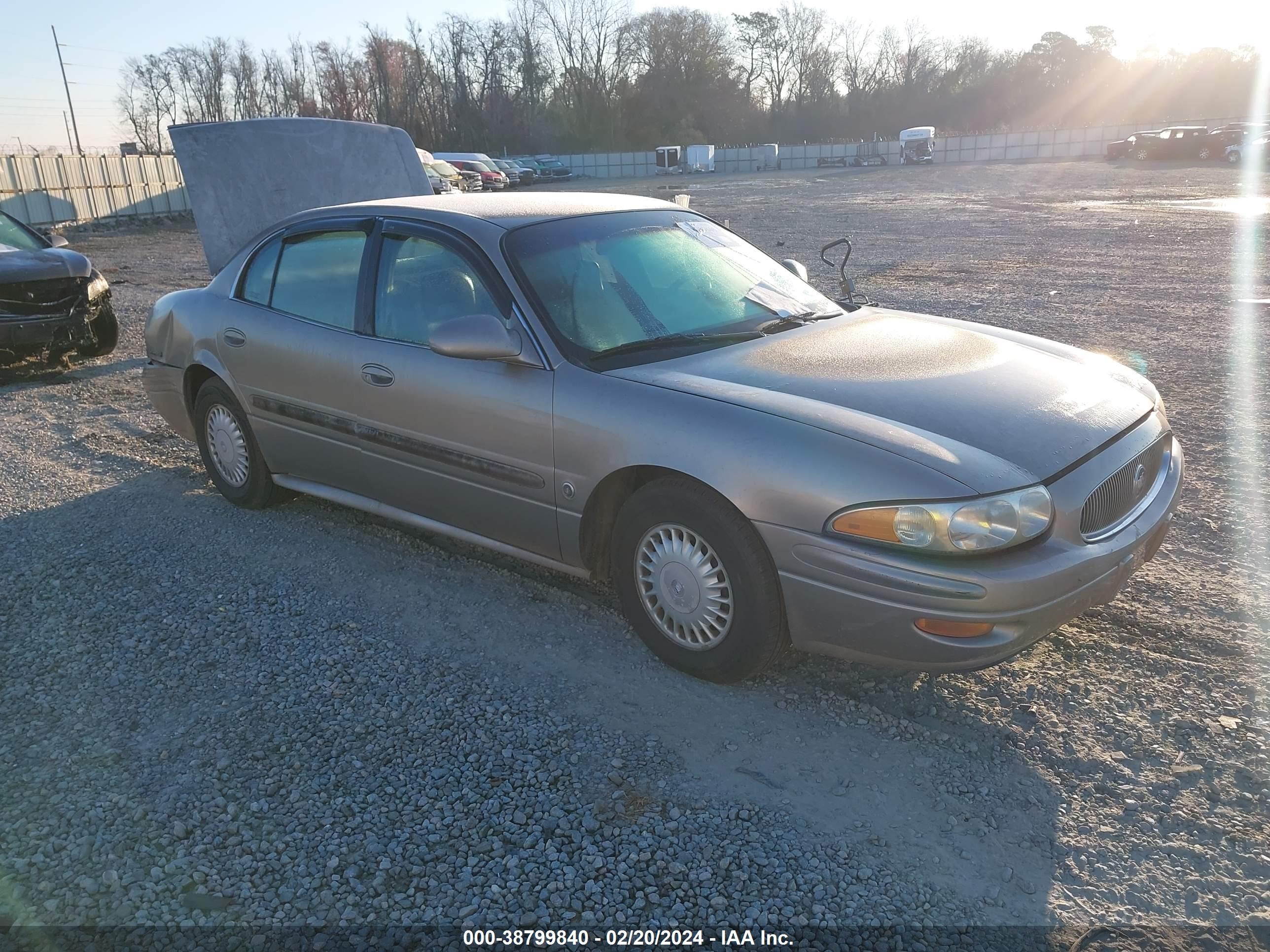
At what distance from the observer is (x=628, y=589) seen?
139 inches

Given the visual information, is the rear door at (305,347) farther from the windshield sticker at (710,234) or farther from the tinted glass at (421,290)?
the windshield sticker at (710,234)

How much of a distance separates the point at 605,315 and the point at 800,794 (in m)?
1.95

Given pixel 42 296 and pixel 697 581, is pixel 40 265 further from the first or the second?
pixel 697 581

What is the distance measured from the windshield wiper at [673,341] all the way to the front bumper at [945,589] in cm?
98

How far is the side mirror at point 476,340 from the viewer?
11.7ft

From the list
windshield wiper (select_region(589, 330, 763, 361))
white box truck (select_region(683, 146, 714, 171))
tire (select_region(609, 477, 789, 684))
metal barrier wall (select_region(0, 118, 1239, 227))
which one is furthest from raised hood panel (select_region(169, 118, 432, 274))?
white box truck (select_region(683, 146, 714, 171))

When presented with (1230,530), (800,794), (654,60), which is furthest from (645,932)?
(654,60)

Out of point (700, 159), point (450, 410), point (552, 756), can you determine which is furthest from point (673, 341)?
point (700, 159)

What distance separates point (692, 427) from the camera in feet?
10.5

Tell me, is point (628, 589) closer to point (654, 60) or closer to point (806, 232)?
point (806, 232)

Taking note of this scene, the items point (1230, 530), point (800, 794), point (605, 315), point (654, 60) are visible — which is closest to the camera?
point (800, 794)

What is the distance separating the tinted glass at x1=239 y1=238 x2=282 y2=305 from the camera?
4.86m

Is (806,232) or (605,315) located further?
(806,232)

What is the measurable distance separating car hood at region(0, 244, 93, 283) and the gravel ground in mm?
4497
